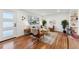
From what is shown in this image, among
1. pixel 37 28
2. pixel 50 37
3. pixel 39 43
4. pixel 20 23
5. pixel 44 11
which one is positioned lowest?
pixel 39 43

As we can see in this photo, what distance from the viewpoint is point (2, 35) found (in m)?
2.28

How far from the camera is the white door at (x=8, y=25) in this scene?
7.44 feet

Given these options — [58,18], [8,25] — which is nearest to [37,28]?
[58,18]

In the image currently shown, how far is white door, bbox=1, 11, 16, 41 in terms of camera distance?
2.27 m

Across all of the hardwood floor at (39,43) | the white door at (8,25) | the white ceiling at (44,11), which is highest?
the white ceiling at (44,11)

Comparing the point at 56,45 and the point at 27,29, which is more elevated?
the point at 27,29

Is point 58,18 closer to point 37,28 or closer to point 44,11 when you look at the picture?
point 44,11

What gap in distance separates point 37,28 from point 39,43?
11.9 inches

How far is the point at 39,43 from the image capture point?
7.58 ft

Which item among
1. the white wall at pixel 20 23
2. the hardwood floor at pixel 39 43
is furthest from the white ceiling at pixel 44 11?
the hardwood floor at pixel 39 43

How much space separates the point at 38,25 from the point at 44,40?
1.07 ft

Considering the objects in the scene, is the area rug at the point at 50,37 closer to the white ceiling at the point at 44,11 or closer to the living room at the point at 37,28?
the living room at the point at 37,28
